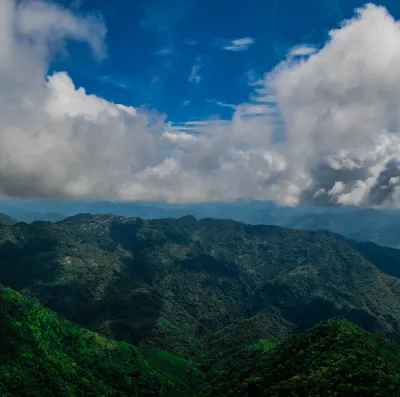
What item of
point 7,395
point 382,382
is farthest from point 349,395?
point 7,395

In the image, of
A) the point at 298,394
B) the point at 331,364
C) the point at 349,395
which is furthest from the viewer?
the point at 331,364

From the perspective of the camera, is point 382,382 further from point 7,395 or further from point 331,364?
point 7,395

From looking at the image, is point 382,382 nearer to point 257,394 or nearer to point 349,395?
point 349,395

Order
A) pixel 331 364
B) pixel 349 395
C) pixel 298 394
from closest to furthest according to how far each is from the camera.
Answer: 1. pixel 349 395
2. pixel 298 394
3. pixel 331 364

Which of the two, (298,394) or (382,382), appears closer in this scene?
(382,382)

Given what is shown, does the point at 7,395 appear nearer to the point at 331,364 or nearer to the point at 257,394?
the point at 257,394

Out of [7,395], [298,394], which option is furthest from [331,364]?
[7,395]

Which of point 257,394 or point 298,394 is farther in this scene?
A: point 257,394

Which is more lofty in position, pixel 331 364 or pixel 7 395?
pixel 331 364
